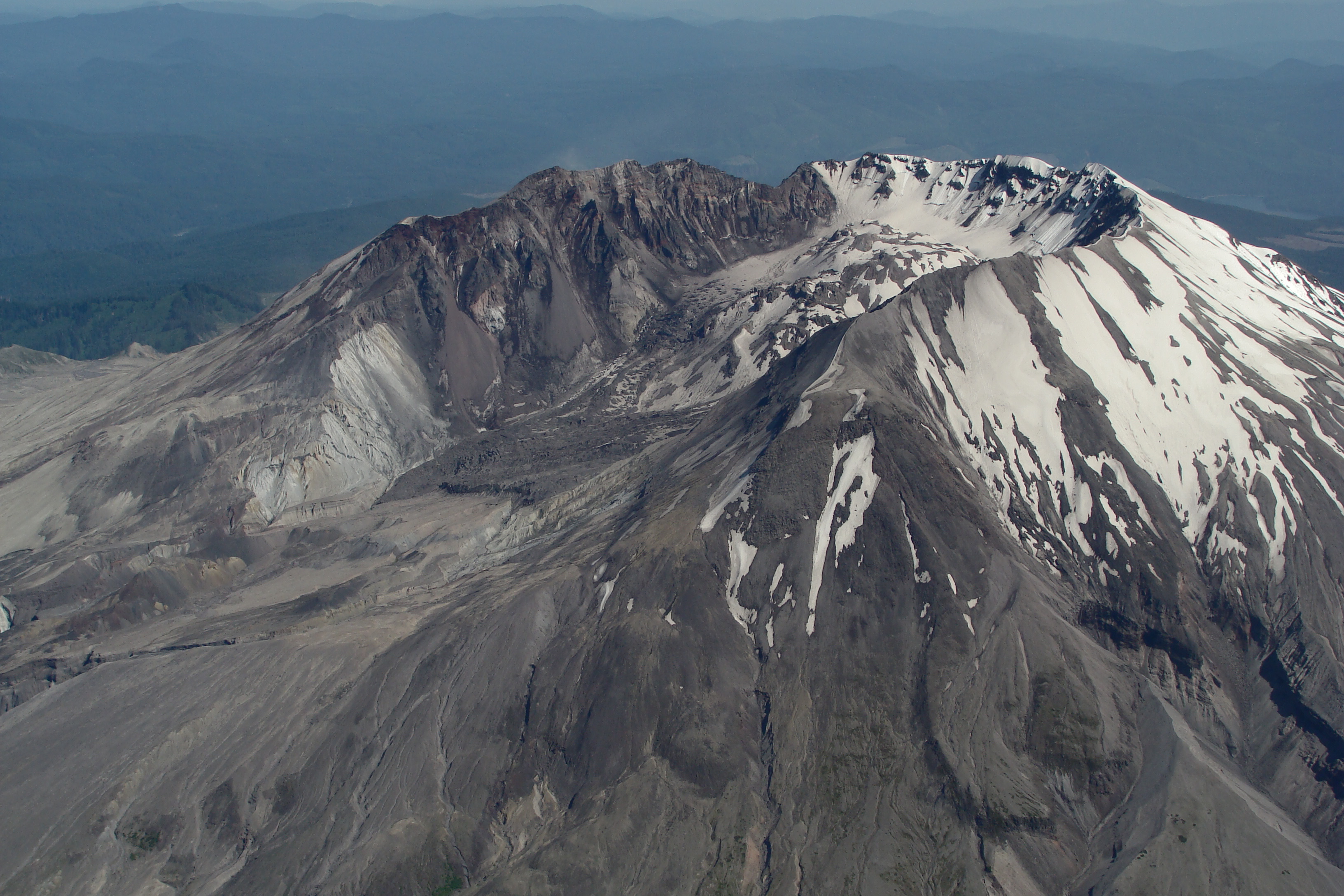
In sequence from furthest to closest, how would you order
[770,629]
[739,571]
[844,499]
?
[844,499] < [739,571] < [770,629]

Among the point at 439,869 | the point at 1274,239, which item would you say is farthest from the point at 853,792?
the point at 1274,239

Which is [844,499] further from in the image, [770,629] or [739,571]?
[770,629]

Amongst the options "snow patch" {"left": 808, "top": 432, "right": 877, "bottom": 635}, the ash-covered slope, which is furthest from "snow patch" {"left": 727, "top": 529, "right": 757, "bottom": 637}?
"snow patch" {"left": 808, "top": 432, "right": 877, "bottom": 635}

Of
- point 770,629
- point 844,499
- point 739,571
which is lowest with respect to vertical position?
point 770,629

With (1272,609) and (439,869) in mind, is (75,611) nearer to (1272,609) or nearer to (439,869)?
(439,869)

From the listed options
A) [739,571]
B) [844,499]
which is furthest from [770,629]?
[844,499]

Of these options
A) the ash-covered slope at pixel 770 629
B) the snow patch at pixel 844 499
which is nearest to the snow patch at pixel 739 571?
the ash-covered slope at pixel 770 629

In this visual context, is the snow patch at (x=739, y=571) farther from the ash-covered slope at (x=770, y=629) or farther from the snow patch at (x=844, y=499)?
the snow patch at (x=844, y=499)

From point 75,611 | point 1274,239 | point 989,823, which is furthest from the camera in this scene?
point 1274,239

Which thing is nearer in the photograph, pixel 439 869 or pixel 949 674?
pixel 439 869
